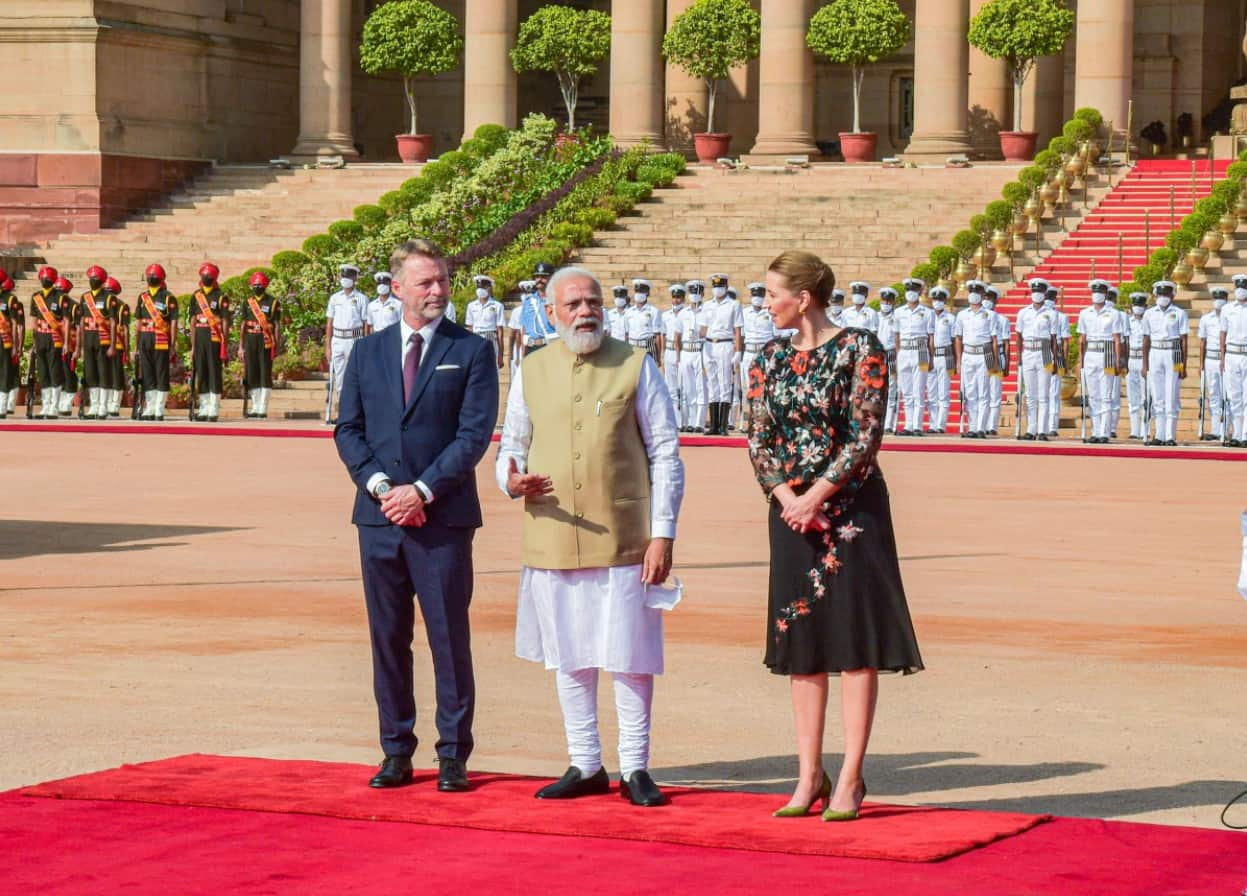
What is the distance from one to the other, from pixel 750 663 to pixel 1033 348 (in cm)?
1876

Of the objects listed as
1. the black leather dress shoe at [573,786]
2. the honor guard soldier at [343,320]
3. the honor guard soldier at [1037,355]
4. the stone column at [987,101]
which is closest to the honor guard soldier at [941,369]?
the honor guard soldier at [1037,355]

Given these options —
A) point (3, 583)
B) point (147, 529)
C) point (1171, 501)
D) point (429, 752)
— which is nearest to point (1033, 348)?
point (1171, 501)

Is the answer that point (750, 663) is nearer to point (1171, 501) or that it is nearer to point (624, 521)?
point (624, 521)

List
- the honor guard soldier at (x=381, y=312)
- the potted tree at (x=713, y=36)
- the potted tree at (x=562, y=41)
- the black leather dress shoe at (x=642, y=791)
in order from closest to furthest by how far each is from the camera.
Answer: the black leather dress shoe at (x=642, y=791)
the honor guard soldier at (x=381, y=312)
the potted tree at (x=713, y=36)
the potted tree at (x=562, y=41)

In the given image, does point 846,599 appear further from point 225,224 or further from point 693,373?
point 225,224

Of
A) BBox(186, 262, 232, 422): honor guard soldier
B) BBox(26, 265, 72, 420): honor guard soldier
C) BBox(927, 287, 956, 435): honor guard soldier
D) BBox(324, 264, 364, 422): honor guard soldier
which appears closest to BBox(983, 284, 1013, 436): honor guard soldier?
BBox(927, 287, 956, 435): honor guard soldier

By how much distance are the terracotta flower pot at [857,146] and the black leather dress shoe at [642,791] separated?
3631 centimetres

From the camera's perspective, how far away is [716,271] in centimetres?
3788

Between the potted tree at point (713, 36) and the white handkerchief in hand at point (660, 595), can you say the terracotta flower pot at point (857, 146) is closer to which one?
the potted tree at point (713, 36)

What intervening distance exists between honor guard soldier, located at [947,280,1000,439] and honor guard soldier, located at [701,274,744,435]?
2.76m

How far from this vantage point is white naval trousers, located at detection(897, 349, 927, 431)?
30391 mm

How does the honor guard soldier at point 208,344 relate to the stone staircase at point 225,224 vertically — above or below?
below

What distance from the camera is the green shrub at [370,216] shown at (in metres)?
39.6

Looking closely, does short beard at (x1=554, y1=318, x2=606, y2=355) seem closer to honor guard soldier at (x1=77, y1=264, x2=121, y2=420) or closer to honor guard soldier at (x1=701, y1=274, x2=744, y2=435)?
honor guard soldier at (x1=701, y1=274, x2=744, y2=435)
